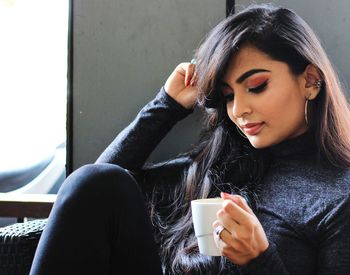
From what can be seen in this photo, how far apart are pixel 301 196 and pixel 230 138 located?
273mm

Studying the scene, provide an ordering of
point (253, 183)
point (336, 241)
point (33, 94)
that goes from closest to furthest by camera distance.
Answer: point (336, 241) → point (253, 183) → point (33, 94)

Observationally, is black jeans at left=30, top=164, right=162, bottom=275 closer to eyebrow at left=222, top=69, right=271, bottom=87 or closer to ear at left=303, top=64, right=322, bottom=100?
eyebrow at left=222, top=69, right=271, bottom=87

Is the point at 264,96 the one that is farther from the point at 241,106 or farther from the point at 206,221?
the point at 206,221

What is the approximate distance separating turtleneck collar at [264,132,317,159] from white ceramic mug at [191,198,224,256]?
28cm

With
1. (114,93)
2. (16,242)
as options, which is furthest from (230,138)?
(16,242)

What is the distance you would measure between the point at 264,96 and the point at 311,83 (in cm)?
12

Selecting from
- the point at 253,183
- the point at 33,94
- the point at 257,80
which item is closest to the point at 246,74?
the point at 257,80

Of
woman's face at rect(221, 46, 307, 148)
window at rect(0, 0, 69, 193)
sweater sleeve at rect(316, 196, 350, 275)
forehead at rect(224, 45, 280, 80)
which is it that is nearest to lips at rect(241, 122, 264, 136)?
woman's face at rect(221, 46, 307, 148)

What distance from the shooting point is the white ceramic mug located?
752mm

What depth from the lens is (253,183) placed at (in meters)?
1.07

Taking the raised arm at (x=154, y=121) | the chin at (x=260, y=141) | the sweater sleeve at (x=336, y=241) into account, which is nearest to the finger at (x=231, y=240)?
the sweater sleeve at (x=336, y=241)

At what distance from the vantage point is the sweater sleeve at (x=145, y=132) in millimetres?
1179

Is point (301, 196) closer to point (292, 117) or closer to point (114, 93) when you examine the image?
point (292, 117)

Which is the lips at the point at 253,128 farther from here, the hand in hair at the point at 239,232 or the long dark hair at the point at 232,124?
the hand in hair at the point at 239,232
